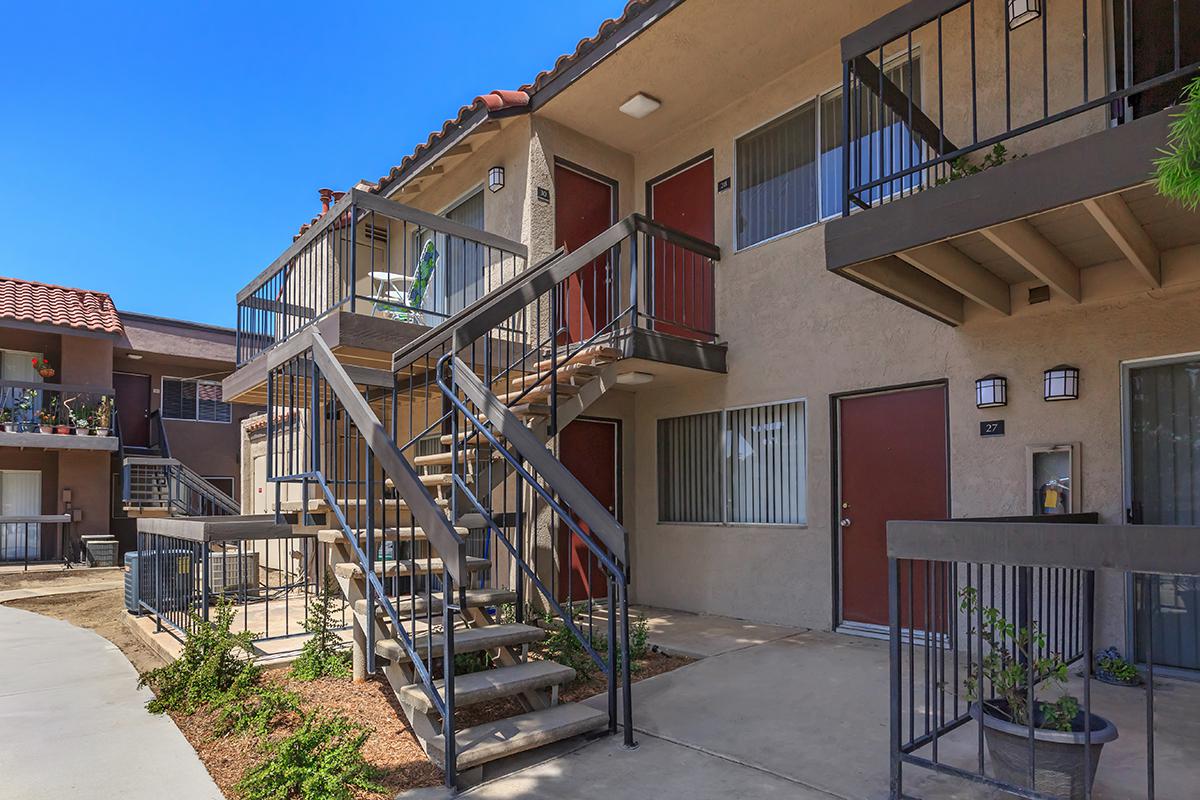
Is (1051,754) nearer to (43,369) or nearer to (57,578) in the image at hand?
(57,578)

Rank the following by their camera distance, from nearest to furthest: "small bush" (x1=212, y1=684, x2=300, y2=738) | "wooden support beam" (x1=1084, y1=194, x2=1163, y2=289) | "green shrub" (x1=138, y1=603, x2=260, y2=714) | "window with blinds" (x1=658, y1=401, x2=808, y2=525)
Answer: "wooden support beam" (x1=1084, y1=194, x2=1163, y2=289) < "small bush" (x1=212, y1=684, x2=300, y2=738) < "green shrub" (x1=138, y1=603, x2=260, y2=714) < "window with blinds" (x1=658, y1=401, x2=808, y2=525)

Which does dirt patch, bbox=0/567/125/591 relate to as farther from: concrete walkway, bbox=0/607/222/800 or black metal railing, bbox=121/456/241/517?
concrete walkway, bbox=0/607/222/800

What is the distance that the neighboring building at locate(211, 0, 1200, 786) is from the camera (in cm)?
455

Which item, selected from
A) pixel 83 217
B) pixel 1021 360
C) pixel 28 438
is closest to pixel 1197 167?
pixel 1021 360

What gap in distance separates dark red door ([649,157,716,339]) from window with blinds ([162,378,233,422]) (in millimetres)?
14415

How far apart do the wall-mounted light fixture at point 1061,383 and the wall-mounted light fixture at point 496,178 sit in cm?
598

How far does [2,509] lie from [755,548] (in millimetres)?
15945

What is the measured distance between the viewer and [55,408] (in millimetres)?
15102

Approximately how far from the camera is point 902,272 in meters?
4.96

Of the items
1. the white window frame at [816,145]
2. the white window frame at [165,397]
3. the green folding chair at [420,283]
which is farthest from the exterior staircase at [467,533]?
the white window frame at [165,397]

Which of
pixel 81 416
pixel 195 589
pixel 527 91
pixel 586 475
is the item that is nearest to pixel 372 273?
pixel 527 91

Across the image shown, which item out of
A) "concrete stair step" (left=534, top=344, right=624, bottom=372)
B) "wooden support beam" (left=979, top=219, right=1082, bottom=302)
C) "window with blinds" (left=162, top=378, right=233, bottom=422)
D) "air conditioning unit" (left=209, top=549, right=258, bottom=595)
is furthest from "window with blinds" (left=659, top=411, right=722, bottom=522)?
"window with blinds" (left=162, top=378, right=233, bottom=422)

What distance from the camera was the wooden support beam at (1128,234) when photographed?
3719mm

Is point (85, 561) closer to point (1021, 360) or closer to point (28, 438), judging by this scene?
point (28, 438)
